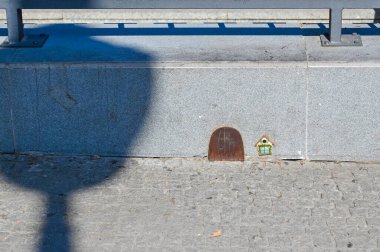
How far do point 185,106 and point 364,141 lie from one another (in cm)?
132

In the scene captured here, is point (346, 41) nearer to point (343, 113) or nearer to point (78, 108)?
point (343, 113)

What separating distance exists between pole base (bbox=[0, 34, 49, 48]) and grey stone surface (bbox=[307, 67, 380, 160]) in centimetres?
211

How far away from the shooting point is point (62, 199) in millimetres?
5820

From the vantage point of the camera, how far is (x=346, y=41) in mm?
6645

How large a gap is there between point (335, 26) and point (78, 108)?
2030 mm

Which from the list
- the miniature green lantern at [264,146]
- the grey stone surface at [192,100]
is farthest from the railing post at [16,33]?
the miniature green lantern at [264,146]

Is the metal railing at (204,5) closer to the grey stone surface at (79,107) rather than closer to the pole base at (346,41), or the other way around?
the pole base at (346,41)

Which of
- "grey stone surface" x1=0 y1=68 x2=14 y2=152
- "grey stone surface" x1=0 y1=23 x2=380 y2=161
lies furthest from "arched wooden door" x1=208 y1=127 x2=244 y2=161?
"grey stone surface" x1=0 y1=68 x2=14 y2=152

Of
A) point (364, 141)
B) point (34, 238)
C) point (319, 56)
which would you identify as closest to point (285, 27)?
point (319, 56)

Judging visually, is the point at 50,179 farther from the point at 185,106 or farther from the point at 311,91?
the point at 311,91

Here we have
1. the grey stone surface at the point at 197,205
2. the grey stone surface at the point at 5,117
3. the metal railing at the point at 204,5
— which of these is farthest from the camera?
the metal railing at the point at 204,5

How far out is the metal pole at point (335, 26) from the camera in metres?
6.53

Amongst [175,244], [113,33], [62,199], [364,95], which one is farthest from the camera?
[113,33]

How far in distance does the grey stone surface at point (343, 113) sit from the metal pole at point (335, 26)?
1.71 ft
